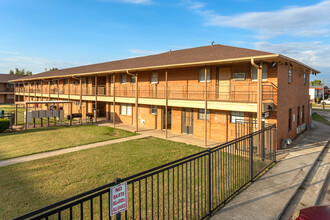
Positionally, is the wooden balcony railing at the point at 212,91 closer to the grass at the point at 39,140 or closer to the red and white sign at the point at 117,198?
the grass at the point at 39,140

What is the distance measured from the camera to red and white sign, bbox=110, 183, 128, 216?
293 cm

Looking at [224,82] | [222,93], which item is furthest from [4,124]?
[224,82]

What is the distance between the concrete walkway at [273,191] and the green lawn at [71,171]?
168 inches

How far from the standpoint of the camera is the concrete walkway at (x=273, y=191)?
17.8 ft

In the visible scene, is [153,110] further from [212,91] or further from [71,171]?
[71,171]

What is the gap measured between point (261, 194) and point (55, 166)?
338 inches

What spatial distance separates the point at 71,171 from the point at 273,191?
7848 mm

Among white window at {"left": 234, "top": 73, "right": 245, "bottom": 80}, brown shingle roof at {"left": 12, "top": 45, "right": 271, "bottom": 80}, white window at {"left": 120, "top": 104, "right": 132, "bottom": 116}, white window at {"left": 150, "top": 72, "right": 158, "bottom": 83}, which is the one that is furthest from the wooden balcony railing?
brown shingle roof at {"left": 12, "top": 45, "right": 271, "bottom": 80}

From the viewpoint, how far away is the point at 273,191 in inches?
268

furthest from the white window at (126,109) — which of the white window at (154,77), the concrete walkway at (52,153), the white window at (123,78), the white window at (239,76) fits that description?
the white window at (239,76)

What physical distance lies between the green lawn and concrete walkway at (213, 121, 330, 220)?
14.0 ft

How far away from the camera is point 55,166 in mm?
9352

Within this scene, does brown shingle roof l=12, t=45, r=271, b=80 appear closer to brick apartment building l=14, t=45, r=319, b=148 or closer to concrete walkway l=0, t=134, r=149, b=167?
brick apartment building l=14, t=45, r=319, b=148

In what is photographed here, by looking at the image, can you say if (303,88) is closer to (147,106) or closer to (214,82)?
(214,82)
